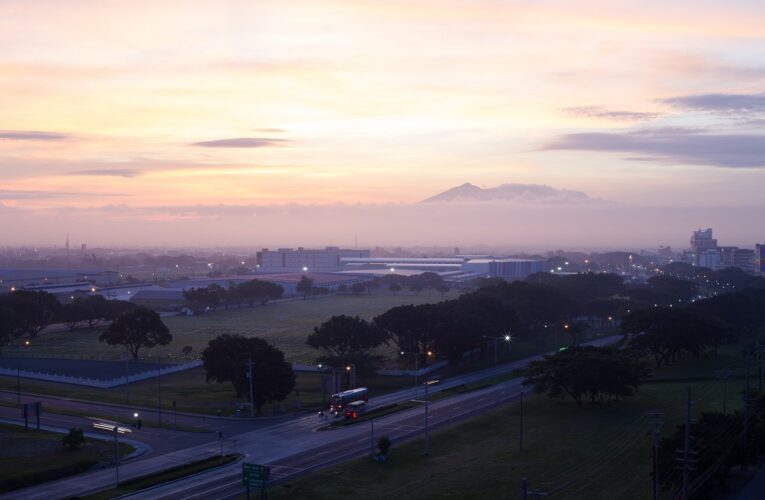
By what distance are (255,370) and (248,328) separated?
4494 cm

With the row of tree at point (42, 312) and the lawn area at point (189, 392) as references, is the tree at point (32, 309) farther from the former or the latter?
the lawn area at point (189, 392)

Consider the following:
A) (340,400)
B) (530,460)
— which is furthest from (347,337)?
(530,460)

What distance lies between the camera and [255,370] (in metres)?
48.2

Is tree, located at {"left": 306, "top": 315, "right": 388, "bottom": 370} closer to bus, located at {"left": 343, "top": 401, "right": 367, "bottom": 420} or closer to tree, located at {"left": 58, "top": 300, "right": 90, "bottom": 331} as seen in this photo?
bus, located at {"left": 343, "top": 401, "right": 367, "bottom": 420}

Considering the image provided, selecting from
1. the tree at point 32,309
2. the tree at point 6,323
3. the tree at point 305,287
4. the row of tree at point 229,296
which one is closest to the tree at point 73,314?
the tree at point 32,309

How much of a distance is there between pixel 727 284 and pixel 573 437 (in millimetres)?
134036

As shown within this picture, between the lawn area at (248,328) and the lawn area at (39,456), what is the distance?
100ft

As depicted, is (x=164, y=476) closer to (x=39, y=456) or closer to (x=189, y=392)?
(x=39, y=456)

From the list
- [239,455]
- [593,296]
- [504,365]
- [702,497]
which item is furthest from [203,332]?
[702,497]

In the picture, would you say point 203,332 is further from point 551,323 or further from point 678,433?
point 678,433

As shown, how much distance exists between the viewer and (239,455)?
3794cm

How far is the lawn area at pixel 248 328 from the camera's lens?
247 ft

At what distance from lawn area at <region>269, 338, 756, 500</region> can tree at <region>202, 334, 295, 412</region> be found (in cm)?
1189

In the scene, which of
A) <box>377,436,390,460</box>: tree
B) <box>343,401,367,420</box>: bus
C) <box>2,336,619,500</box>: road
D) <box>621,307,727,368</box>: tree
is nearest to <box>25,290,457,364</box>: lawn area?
<box>343,401,367,420</box>: bus
